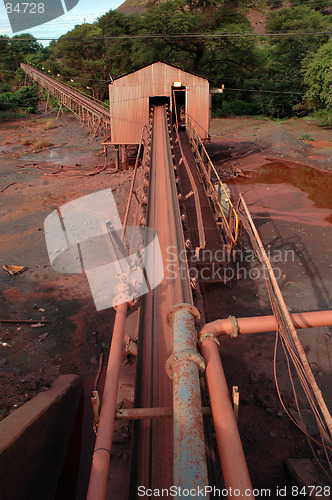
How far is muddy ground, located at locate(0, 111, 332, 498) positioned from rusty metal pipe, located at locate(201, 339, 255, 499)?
2161mm

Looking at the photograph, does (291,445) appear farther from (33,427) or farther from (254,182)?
(254,182)

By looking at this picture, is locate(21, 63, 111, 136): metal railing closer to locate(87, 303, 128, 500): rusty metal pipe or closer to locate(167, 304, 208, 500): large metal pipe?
locate(87, 303, 128, 500): rusty metal pipe

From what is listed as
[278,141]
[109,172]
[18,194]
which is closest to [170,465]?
[18,194]

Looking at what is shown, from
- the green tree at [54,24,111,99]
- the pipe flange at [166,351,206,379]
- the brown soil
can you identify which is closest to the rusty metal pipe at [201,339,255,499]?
the pipe flange at [166,351,206,379]

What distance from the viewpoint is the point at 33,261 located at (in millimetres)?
10508

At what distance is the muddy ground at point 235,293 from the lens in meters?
5.92

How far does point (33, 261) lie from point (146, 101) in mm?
11489

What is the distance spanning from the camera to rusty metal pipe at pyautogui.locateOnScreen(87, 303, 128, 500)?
259cm

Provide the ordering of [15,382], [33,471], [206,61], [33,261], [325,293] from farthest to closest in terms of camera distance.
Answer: [206,61] → [33,261] → [325,293] → [15,382] → [33,471]

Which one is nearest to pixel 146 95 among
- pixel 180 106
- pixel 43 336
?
pixel 180 106

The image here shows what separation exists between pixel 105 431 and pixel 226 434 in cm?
105

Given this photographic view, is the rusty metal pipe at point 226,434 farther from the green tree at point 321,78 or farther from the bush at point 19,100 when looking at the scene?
the bush at point 19,100

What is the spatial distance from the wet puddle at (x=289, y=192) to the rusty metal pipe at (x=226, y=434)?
437 inches

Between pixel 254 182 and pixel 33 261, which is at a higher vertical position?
pixel 254 182
